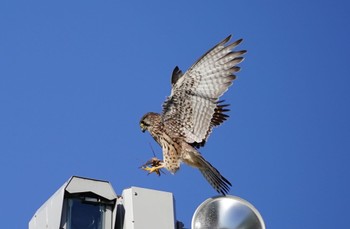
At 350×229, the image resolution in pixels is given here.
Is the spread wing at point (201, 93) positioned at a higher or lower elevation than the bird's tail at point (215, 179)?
higher

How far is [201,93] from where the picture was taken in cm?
698

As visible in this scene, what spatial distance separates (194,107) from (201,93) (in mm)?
172

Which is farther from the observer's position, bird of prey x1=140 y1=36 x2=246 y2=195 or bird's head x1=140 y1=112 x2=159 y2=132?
bird's head x1=140 y1=112 x2=159 y2=132

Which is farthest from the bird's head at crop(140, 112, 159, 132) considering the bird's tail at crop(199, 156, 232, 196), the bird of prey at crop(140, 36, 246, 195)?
the bird's tail at crop(199, 156, 232, 196)

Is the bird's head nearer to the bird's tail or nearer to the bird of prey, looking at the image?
the bird of prey

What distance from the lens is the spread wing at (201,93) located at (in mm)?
6848

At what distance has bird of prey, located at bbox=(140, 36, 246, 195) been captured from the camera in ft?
22.3

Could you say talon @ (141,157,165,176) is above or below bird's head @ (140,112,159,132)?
below

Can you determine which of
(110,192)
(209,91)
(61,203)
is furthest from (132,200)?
(209,91)

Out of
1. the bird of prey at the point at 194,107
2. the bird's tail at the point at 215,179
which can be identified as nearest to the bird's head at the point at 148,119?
the bird of prey at the point at 194,107

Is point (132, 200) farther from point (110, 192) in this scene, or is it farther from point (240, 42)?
point (240, 42)

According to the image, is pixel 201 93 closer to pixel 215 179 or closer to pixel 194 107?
pixel 194 107

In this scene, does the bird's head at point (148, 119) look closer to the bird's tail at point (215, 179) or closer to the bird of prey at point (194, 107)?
the bird of prey at point (194, 107)

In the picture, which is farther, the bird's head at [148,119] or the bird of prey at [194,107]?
the bird's head at [148,119]
